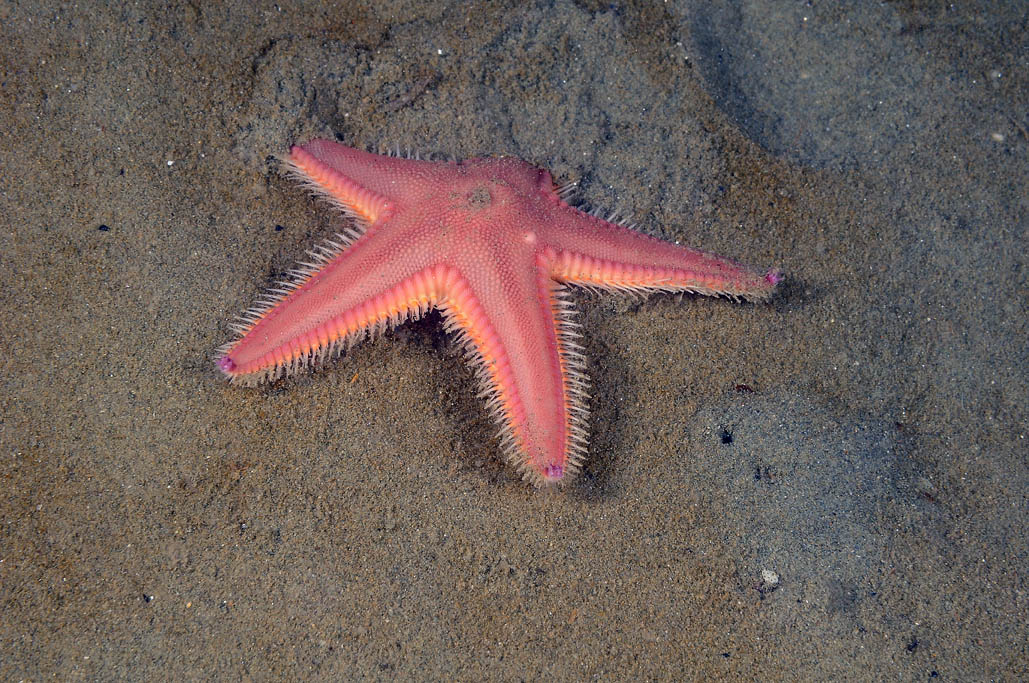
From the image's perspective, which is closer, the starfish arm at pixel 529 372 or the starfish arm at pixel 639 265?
the starfish arm at pixel 529 372

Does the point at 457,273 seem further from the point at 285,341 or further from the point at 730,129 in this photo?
the point at 730,129

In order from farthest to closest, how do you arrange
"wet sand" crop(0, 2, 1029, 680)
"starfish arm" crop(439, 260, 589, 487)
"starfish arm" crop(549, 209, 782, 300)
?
1. "starfish arm" crop(549, 209, 782, 300)
2. "wet sand" crop(0, 2, 1029, 680)
3. "starfish arm" crop(439, 260, 589, 487)

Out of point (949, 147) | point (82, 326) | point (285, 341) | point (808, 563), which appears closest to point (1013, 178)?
point (949, 147)

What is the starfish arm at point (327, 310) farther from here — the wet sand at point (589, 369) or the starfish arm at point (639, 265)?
the starfish arm at point (639, 265)

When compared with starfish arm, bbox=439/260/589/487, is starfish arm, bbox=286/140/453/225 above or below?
above

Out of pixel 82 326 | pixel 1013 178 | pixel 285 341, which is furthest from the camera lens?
pixel 1013 178

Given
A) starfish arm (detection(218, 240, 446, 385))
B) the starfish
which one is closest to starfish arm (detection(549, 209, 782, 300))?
the starfish

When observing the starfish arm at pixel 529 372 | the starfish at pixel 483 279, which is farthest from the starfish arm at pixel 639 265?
the starfish arm at pixel 529 372

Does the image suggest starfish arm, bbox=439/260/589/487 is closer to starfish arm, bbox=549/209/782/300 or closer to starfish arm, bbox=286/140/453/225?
starfish arm, bbox=549/209/782/300

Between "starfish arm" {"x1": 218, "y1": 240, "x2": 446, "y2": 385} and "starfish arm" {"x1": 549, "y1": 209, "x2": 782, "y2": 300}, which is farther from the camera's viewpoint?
"starfish arm" {"x1": 549, "y1": 209, "x2": 782, "y2": 300}
